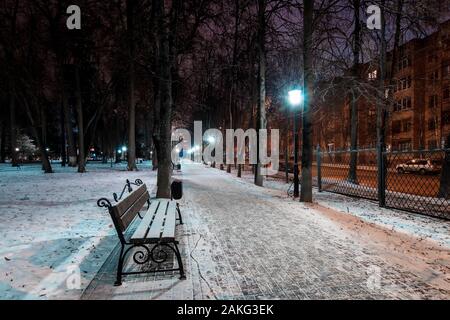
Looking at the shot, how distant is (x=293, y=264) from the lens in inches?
216

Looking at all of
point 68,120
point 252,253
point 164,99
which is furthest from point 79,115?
point 252,253

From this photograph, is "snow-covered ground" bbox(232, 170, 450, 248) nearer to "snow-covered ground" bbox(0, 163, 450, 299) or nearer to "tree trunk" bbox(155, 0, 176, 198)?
"snow-covered ground" bbox(0, 163, 450, 299)

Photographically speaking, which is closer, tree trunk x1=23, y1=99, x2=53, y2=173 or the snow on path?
the snow on path

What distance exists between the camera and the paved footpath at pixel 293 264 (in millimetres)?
4414

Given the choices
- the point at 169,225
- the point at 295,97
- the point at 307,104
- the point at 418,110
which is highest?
the point at 418,110

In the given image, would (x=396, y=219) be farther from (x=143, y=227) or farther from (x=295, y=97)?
(x=143, y=227)

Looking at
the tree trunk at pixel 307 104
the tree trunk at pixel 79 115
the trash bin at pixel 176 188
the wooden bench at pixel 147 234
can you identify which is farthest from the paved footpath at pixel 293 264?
the tree trunk at pixel 79 115

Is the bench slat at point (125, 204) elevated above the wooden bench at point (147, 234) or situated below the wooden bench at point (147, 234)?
above

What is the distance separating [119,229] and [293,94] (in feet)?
34.0

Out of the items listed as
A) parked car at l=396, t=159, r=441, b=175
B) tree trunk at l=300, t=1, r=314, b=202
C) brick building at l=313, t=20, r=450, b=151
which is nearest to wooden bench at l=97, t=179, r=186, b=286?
tree trunk at l=300, t=1, r=314, b=202

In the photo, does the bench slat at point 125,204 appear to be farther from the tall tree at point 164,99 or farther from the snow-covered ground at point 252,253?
the tall tree at point 164,99

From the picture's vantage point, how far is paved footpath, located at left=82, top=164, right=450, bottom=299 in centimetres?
441
